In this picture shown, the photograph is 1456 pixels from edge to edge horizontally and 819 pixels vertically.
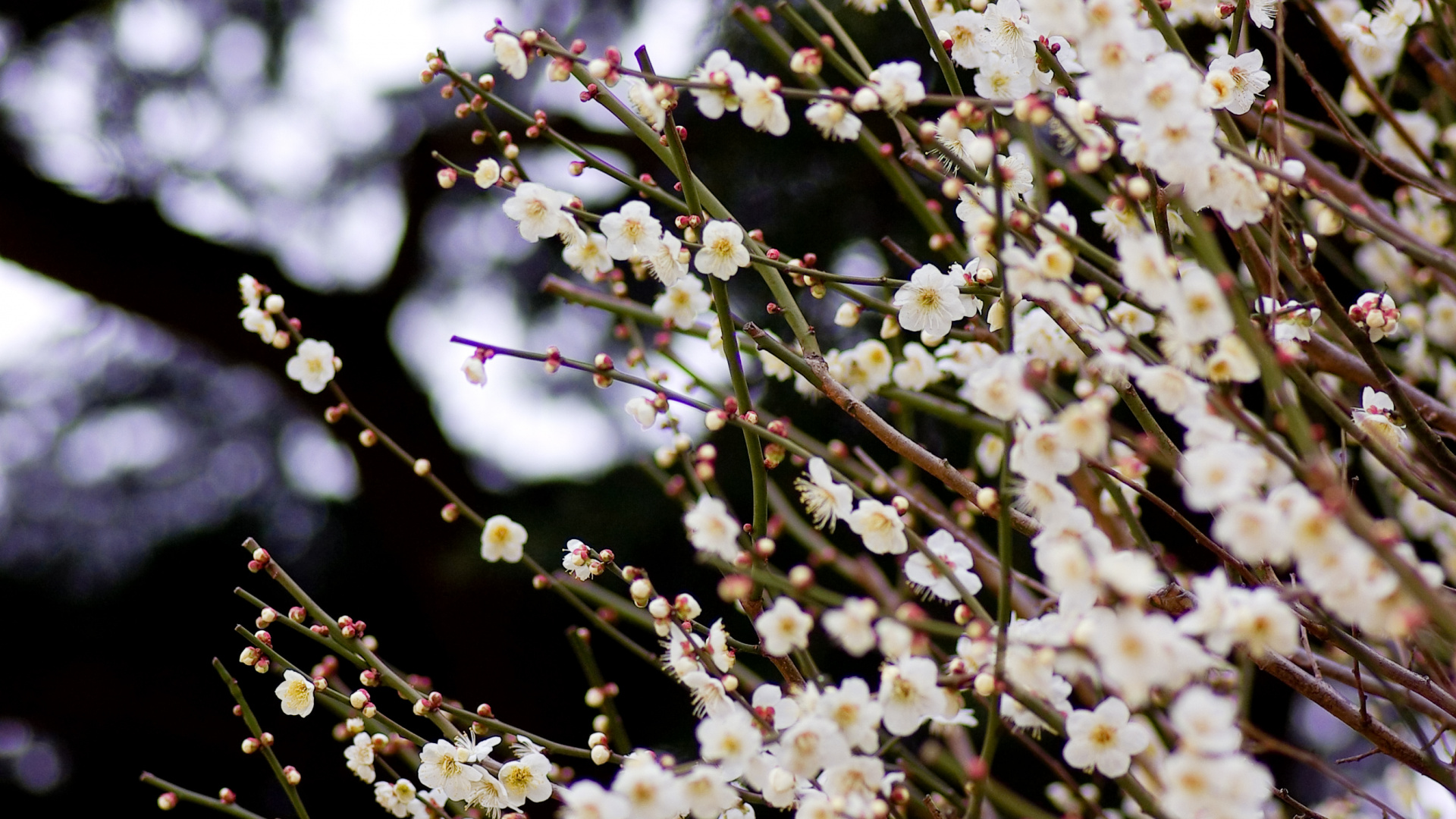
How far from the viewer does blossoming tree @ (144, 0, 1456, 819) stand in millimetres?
484

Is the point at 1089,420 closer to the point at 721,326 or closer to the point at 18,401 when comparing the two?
the point at 721,326

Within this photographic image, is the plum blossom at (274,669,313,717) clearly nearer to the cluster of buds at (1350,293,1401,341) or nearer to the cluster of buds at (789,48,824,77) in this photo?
the cluster of buds at (789,48,824,77)

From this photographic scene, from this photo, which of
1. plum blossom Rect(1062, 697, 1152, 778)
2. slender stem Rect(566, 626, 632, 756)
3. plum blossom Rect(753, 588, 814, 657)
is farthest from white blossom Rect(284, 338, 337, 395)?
plum blossom Rect(1062, 697, 1152, 778)

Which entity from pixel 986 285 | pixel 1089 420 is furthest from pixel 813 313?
pixel 1089 420

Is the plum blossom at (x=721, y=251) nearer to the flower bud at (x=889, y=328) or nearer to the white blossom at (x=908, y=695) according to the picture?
the flower bud at (x=889, y=328)

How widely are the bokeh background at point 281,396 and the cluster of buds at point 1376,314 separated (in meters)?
1.11

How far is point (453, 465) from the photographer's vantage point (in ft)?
7.37

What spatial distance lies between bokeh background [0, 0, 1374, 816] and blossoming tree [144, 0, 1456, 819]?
3.41ft

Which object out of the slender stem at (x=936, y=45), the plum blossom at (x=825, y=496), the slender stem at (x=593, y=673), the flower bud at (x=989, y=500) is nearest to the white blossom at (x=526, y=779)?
the slender stem at (x=593, y=673)

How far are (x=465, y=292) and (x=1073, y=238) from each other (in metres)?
1.93

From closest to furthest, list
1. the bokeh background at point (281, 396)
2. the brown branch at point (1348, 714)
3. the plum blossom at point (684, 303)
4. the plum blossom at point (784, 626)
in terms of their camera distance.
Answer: the plum blossom at point (784, 626) < the brown branch at point (1348, 714) < the plum blossom at point (684, 303) < the bokeh background at point (281, 396)

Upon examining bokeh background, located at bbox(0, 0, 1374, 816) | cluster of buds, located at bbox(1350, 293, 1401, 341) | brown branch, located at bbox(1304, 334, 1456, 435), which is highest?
cluster of buds, located at bbox(1350, 293, 1401, 341)

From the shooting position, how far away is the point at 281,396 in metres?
2.63

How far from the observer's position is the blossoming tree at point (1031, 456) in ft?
1.59
